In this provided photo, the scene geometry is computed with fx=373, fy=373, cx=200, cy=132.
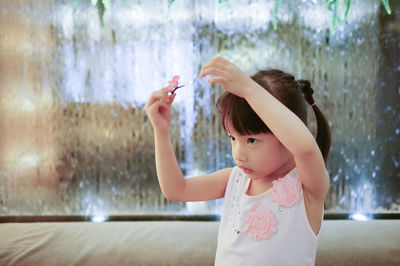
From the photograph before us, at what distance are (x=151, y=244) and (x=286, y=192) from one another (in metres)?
0.67

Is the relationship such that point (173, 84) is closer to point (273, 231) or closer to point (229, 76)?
point (229, 76)

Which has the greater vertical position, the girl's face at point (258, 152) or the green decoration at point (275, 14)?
the green decoration at point (275, 14)

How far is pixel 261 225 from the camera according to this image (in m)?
0.72

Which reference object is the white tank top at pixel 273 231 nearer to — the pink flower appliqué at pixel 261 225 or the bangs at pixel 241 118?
the pink flower appliqué at pixel 261 225

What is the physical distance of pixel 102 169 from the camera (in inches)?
63.2

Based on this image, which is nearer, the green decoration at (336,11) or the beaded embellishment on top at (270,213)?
the beaded embellishment on top at (270,213)

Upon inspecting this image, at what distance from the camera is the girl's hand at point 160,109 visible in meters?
0.76

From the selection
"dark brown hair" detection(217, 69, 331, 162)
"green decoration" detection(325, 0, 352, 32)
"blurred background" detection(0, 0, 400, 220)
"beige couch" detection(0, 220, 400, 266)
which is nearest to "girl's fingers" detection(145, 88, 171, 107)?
"dark brown hair" detection(217, 69, 331, 162)

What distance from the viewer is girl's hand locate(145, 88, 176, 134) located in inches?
30.0

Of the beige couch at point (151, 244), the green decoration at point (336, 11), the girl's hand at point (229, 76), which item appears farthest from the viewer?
the green decoration at point (336, 11)

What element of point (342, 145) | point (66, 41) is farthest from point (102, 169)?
point (342, 145)

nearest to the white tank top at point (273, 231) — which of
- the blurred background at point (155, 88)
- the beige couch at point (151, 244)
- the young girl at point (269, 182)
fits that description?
the young girl at point (269, 182)

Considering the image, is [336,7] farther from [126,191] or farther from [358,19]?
[126,191]

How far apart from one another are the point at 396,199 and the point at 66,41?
5.09 feet
